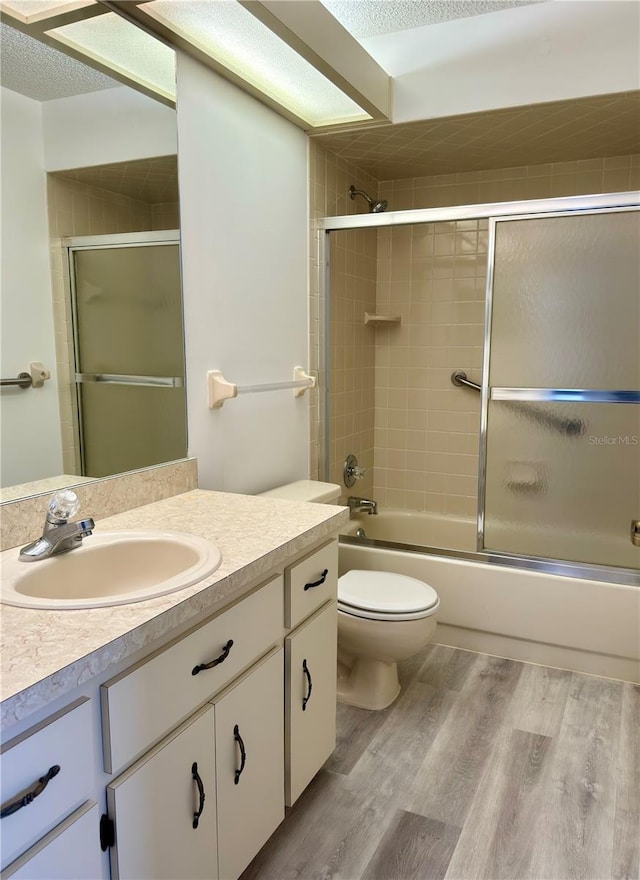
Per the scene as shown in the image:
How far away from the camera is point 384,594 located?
2.37m

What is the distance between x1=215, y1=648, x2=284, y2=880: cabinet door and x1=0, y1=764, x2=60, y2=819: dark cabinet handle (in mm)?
441

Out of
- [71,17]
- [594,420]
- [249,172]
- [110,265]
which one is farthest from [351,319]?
[71,17]

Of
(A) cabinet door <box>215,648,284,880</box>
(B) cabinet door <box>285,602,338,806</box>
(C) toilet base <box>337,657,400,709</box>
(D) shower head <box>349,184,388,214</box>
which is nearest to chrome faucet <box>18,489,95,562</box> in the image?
(A) cabinet door <box>215,648,284,880</box>

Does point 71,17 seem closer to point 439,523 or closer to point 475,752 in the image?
point 475,752

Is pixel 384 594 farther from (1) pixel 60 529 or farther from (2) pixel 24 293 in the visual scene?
(2) pixel 24 293

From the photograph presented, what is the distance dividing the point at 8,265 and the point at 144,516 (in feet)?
2.36

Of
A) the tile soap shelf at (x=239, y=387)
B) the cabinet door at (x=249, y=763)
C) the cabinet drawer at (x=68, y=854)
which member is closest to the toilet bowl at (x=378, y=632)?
the cabinet door at (x=249, y=763)

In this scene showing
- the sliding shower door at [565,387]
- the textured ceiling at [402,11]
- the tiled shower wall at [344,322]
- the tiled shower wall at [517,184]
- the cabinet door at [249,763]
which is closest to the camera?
the cabinet door at [249,763]

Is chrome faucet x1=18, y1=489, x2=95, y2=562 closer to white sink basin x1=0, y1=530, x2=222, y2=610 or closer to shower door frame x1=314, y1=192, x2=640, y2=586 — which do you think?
→ white sink basin x1=0, y1=530, x2=222, y2=610

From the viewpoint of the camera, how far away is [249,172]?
2.41 m

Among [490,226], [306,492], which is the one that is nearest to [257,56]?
[490,226]

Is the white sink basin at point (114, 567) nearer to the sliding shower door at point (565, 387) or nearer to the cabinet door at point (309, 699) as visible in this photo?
the cabinet door at point (309, 699)

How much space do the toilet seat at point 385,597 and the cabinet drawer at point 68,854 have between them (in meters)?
1.32

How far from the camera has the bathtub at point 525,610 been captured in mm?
2512
